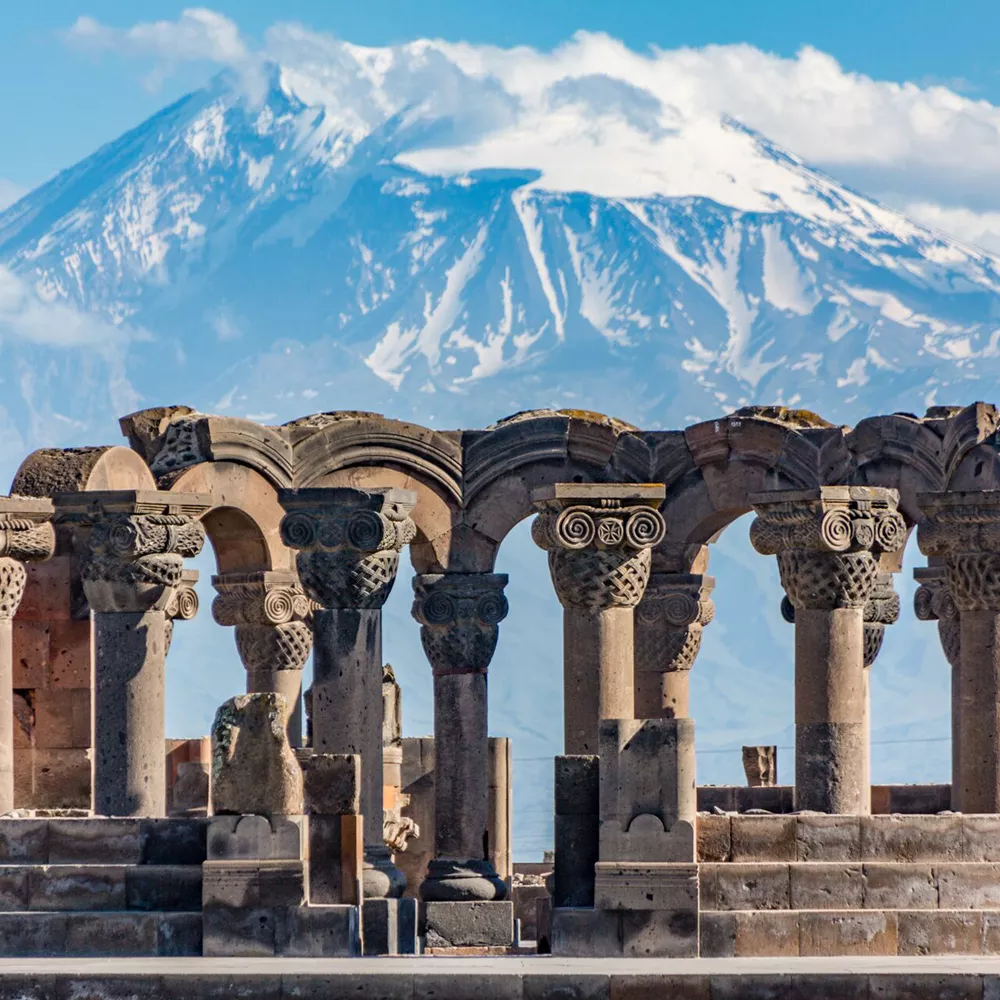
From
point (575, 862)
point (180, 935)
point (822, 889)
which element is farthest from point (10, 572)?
point (822, 889)

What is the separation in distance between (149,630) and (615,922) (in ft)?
22.3

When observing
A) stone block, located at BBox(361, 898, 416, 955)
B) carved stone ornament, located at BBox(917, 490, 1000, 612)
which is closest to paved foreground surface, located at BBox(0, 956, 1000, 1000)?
stone block, located at BBox(361, 898, 416, 955)

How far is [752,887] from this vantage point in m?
20.4

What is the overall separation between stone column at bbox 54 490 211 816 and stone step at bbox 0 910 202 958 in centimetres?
411

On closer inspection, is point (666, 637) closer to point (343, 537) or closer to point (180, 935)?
point (343, 537)

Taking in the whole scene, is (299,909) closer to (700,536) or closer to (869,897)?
(869,897)

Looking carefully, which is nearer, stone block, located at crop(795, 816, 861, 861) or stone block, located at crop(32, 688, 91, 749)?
stone block, located at crop(795, 816, 861, 861)

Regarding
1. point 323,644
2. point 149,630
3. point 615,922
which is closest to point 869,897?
point 615,922

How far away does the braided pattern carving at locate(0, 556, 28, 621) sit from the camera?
2456cm

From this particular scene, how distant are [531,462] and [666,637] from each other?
2.87 m

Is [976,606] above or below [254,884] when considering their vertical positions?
above

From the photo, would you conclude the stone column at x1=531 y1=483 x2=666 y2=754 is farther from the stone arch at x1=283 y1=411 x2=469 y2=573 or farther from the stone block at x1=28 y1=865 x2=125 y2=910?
the stone block at x1=28 y1=865 x2=125 y2=910

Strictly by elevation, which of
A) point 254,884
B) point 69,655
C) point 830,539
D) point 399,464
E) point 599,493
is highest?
point 399,464

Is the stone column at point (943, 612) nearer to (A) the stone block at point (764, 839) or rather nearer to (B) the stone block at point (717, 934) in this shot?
(A) the stone block at point (764, 839)
